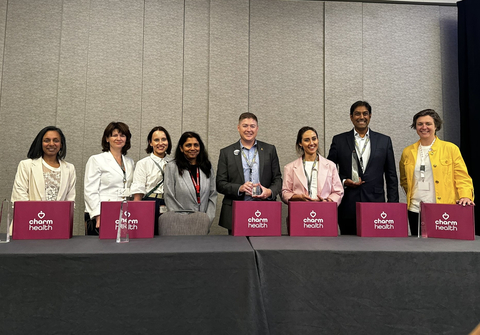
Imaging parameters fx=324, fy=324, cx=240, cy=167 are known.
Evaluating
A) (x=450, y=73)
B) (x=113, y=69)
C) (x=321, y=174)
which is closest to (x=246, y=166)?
(x=321, y=174)

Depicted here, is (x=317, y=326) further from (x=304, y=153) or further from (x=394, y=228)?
(x=304, y=153)

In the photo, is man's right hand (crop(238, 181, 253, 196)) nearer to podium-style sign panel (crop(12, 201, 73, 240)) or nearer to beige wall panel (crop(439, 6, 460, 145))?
podium-style sign panel (crop(12, 201, 73, 240))

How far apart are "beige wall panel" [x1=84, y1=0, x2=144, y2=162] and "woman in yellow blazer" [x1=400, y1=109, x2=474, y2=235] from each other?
10.1ft

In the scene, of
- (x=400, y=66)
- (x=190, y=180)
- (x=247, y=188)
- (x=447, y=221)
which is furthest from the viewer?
(x=400, y=66)

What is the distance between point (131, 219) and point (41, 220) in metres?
0.46

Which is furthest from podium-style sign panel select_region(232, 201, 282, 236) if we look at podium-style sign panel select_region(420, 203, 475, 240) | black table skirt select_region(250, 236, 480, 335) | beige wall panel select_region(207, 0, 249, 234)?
beige wall panel select_region(207, 0, 249, 234)

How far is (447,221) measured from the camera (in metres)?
1.84

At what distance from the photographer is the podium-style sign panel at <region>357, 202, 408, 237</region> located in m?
1.88

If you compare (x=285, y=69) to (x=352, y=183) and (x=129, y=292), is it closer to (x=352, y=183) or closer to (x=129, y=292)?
(x=352, y=183)

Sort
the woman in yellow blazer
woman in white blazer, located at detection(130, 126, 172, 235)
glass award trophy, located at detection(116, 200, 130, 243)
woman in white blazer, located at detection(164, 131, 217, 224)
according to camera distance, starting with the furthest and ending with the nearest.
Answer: woman in white blazer, located at detection(130, 126, 172, 235) < the woman in yellow blazer < woman in white blazer, located at detection(164, 131, 217, 224) < glass award trophy, located at detection(116, 200, 130, 243)

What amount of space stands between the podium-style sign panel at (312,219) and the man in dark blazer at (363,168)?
937mm

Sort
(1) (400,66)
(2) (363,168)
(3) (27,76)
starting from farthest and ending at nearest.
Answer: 1. (1) (400,66)
2. (3) (27,76)
3. (2) (363,168)

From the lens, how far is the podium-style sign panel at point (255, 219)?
6.09 ft

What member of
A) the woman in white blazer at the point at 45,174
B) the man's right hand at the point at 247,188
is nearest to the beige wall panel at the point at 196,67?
the woman in white blazer at the point at 45,174
